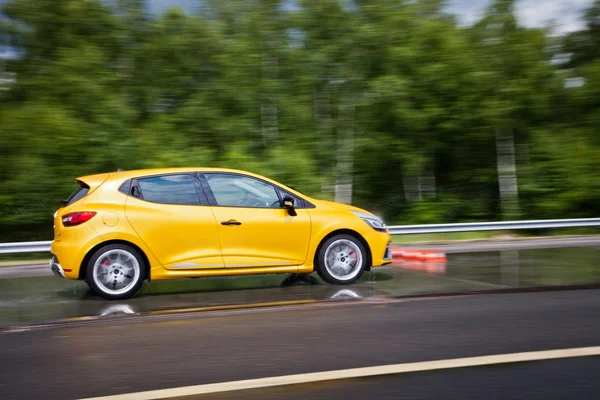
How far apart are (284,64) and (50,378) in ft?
80.5

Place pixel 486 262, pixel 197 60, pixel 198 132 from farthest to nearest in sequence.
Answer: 1. pixel 197 60
2. pixel 198 132
3. pixel 486 262

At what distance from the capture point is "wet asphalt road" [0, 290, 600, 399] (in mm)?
4762

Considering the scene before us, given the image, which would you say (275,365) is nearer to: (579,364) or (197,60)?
(579,364)

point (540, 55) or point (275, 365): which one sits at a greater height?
point (540, 55)

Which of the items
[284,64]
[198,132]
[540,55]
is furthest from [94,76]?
[540,55]

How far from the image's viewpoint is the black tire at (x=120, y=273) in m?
8.87

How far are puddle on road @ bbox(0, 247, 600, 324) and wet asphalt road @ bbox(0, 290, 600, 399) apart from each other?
0.80 metres

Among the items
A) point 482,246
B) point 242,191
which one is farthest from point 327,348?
point 482,246

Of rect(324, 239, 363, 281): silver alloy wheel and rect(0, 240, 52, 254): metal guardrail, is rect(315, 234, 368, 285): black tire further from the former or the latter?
rect(0, 240, 52, 254): metal guardrail

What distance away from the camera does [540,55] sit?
28953 mm

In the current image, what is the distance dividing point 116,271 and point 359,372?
15.3ft

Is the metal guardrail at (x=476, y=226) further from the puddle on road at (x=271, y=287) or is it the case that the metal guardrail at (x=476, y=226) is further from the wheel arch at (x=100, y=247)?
the wheel arch at (x=100, y=247)

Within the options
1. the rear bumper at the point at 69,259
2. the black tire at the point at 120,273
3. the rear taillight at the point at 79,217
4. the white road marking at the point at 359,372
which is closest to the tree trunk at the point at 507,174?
the black tire at the point at 120,273

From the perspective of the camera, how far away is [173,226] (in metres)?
9.06
